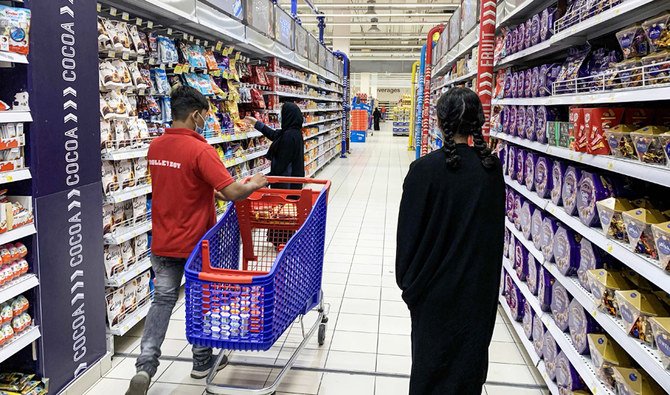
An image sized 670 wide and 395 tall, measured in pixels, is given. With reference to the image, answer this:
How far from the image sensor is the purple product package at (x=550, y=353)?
288 cm

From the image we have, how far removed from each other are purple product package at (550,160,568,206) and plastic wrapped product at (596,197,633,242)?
0.65 meters

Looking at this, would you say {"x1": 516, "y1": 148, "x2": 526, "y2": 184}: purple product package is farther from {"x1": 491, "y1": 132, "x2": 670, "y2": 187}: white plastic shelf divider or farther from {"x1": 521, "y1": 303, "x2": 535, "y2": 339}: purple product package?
{"x1": 521, "y1": 303, "x2": 535, "y2": 339}: purple product package

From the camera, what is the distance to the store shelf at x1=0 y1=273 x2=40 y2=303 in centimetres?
234

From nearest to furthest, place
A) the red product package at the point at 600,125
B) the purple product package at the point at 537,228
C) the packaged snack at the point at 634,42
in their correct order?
the packaged snack at the point at 634,42, the red product package at the point at 600,125, the purple product package at the point at 537,228

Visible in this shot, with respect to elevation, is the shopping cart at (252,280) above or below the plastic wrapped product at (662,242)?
below

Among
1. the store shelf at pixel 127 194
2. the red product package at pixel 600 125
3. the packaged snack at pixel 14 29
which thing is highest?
the packaged snack at pixel 14 29

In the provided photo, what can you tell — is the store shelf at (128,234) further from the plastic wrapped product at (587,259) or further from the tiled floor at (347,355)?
the plastic wrapped product at (587,259)

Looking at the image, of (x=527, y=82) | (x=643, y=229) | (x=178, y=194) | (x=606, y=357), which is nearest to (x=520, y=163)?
(x=527, y=82)

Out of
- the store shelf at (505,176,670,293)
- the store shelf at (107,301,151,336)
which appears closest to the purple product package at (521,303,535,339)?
the store shelf at (505,176,670,293)

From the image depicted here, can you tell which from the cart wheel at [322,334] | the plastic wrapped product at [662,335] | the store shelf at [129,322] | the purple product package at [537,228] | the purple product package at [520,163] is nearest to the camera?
the plastic wrapped product at [662,335]

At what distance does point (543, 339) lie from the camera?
3100 millimetres

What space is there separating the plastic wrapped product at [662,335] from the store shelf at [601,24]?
43.8 inches

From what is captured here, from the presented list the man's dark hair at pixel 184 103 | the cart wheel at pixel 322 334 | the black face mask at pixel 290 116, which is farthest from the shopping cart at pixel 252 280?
the black face mask at pixel 290 116

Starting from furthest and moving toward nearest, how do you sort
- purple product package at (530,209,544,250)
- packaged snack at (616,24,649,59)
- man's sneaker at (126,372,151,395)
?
purple product package at (530,209,544,250) → man's sneaker at (126,372,151,395) → packaged snack at (616,24,649,59)
